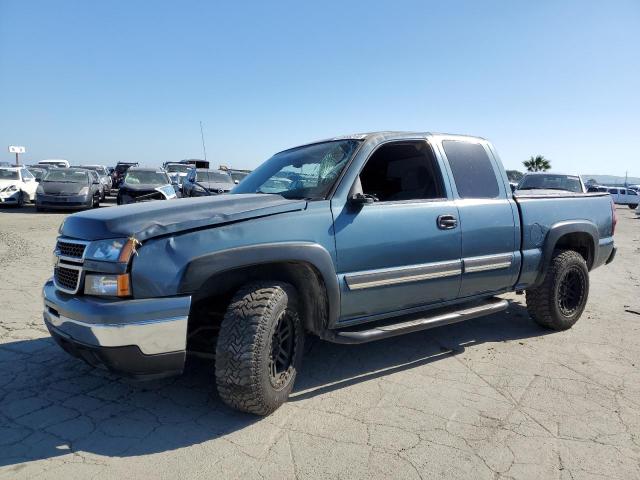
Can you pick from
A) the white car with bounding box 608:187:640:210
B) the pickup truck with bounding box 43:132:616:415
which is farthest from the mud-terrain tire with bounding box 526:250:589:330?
the white car with bounding box 608:187:640:210

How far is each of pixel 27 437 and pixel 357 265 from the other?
225 cm

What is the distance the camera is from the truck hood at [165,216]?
2.60 metres

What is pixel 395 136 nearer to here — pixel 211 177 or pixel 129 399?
pixel 129 399

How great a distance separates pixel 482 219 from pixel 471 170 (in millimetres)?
496

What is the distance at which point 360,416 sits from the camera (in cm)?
300

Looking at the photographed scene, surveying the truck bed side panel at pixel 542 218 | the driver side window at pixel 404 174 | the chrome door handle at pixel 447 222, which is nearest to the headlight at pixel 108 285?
the driver side window at pixel 404 174

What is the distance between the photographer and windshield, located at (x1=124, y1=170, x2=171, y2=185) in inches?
588

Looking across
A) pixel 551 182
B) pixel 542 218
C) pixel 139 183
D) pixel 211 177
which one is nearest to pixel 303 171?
pixel 542 218

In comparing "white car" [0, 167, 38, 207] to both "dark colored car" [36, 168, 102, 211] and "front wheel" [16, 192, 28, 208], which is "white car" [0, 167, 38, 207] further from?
"dark colored car" [36, 168, 102, 211]

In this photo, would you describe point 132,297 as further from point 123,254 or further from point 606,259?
point 606,259

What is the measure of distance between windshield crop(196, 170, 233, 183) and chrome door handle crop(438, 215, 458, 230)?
10911mm

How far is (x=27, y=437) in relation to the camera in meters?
2.65

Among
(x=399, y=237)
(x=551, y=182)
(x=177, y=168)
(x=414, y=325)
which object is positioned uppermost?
(x=177, y=168)

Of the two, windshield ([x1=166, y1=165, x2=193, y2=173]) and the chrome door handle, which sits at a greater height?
windshield ([x1=166, y1=165, x2=193, y2=173])
